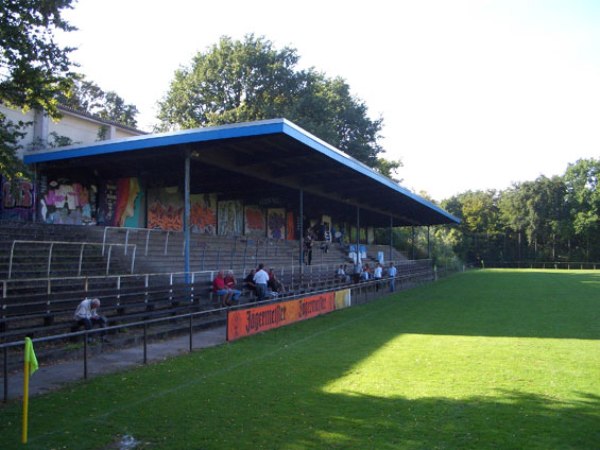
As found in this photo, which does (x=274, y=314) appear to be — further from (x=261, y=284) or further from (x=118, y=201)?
(x=118, y=201)

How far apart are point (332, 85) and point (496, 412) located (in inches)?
1968

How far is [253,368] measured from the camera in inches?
378

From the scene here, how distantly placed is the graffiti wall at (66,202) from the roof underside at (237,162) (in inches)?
24.8

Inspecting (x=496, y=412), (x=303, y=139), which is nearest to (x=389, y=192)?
(x=303, y=139)

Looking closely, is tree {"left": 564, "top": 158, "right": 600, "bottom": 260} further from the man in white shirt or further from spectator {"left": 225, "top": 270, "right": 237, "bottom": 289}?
the man in white shirt

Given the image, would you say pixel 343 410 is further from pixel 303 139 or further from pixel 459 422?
pixel 303 139

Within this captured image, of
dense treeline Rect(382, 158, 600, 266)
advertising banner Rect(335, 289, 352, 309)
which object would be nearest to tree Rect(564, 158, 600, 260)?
dense treeline Rect(382, 158, 600, 266)

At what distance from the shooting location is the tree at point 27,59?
11656 mm

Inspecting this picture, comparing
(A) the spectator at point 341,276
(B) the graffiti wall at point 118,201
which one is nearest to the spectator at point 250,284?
(B) the graffiti wall at point 118,201

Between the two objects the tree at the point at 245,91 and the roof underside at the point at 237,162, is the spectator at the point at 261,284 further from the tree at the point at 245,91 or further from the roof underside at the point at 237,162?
the tree at the point at 245,91

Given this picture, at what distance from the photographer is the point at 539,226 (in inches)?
3383

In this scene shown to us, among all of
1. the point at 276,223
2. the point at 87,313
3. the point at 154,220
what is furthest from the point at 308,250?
the point at 87,313

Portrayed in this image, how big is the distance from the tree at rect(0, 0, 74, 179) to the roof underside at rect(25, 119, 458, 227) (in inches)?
168

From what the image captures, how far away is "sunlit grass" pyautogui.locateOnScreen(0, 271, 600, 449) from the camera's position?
5.72m
